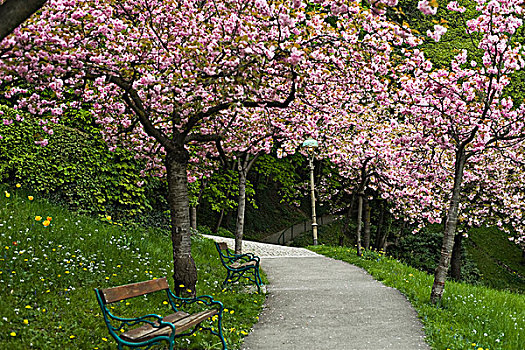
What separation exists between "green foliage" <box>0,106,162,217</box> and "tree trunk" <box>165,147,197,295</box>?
296 cm

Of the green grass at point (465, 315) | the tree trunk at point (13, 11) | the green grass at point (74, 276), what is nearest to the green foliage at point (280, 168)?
the green grass at point (465, 315)

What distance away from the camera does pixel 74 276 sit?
6.93 m

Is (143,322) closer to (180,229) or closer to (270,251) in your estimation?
(180,229)

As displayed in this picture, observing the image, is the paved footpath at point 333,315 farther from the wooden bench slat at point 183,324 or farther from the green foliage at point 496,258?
the green foliage at point 496,258

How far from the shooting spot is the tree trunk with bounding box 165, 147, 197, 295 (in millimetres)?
7168

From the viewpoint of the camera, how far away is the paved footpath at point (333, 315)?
20.2ft

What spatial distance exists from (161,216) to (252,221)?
17.5 m

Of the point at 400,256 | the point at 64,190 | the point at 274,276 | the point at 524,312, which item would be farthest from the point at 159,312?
the point at 400,256

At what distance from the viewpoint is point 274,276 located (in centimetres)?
1141

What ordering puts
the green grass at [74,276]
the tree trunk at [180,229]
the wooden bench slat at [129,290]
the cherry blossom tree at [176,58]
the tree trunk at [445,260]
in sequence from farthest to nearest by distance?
the tree trunk at [445,260] < the tree trunk at [180,229] < the cherry blossom tree at [176,58] < the green grass at [74,276] < the wooden bench slat at [129,290]

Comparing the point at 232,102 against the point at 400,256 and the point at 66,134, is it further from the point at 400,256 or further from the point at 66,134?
the point at 400,256

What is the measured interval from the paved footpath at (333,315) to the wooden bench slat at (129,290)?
1364 millimetres

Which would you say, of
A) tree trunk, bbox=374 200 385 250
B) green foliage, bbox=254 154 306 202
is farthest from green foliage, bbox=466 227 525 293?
green foliage, bbox=254 154 306 202

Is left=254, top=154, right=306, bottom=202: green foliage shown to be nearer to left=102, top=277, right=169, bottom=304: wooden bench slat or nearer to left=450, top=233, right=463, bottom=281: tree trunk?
left=450, top=233, right=463, bottom=281: tree trunk
